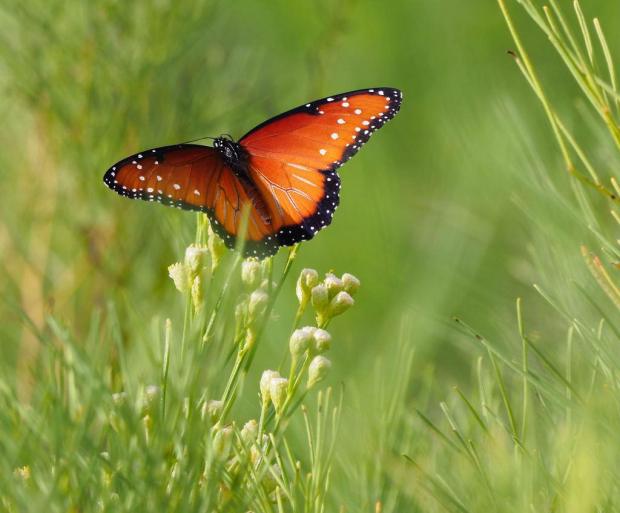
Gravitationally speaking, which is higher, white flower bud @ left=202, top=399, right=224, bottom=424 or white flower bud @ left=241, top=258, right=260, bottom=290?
white flower bud @ left=241, top=258, right=260, bottom=290

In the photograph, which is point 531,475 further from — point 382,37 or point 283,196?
point 382,37

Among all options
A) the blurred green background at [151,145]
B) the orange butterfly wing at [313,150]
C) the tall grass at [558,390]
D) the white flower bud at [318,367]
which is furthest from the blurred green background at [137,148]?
the white flower bud at [318,367]

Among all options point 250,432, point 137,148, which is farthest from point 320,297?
point 137,148

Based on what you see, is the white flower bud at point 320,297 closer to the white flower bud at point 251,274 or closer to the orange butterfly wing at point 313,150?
the white flower bud at point 251,274

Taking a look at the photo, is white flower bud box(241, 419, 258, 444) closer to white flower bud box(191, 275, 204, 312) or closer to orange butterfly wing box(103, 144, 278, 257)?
white flower bud box(191, 275, 204, 312)

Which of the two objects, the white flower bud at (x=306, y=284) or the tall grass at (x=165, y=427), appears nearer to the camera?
the tall grass at (x=165, y=427)

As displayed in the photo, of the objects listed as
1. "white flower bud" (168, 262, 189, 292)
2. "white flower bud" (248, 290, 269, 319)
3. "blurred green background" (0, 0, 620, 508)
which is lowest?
"blurred green background" (0, 0, 620, 508)

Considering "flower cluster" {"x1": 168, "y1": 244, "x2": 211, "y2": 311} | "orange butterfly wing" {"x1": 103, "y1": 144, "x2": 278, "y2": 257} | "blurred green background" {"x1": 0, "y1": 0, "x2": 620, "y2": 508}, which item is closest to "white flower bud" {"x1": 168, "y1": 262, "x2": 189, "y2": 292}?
"flower cluster" {"x1": 168, "y1": 244, "x2": 211, "y2": 311}
